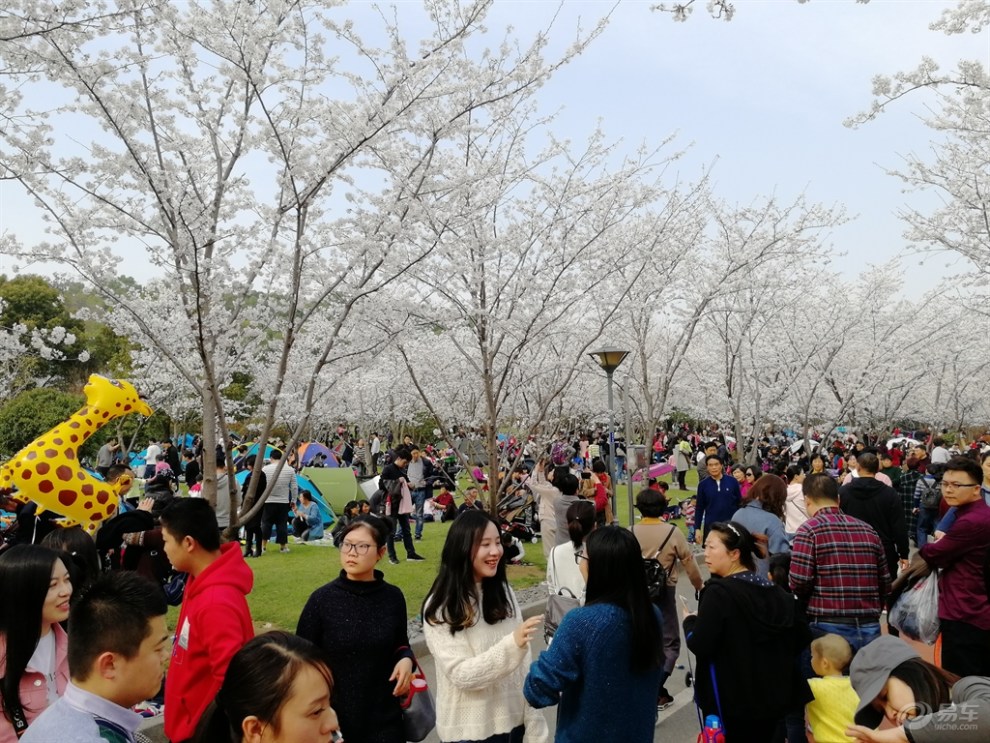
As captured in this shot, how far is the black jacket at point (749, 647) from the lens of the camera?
345 centimetres

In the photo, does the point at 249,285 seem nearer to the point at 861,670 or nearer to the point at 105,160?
the point at 105,160

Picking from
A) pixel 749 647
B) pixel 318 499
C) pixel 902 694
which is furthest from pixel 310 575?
pixel 902 694

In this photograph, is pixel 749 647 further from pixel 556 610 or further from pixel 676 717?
Answer: pixel 676 717

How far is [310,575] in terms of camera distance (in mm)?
10047

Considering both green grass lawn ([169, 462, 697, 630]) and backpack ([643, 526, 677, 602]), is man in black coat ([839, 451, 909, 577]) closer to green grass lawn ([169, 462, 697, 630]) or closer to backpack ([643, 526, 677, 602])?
backpack ([643, 526, 677, 602])

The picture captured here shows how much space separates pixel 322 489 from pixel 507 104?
1041 cm

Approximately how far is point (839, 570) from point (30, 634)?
4.20m

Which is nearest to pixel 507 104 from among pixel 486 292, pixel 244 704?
pixel 486 292

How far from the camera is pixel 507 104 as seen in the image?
367 inches

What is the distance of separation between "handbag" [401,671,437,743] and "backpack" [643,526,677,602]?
157 centimetres

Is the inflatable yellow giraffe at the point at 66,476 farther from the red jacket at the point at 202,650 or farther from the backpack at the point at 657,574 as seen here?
the backpack at the point at 657,574

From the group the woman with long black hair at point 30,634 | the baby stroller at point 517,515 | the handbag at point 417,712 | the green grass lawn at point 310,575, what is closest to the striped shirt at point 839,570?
the handbag at point 417,712

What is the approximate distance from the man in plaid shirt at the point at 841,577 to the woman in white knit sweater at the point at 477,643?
217 cm

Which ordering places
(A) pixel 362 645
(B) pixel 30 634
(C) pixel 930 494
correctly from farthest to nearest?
(C) pixel 930 494 → (A) pixel 362 645 → (B) pixel 30 634
